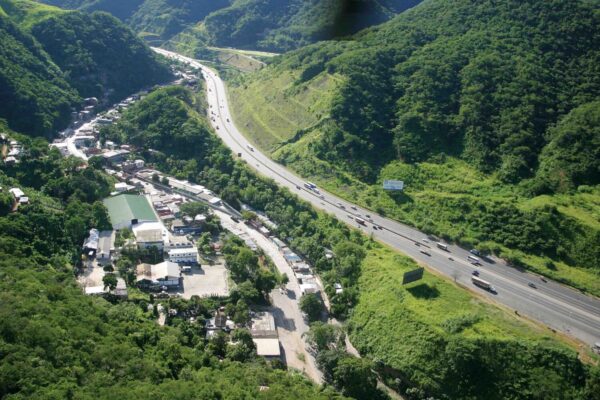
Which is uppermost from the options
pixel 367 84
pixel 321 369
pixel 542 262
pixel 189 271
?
pixel 367 84

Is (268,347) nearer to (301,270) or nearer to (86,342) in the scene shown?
(301,270)

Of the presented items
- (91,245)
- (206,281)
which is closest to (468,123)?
(206,281)

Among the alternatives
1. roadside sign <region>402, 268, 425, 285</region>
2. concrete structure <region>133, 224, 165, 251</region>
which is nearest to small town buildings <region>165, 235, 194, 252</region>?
concrete structure <region>133, 224, 165, 251</region>

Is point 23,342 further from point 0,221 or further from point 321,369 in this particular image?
point 321,369

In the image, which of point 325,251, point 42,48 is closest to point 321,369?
point 325,251

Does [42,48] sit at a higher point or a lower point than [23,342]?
higher

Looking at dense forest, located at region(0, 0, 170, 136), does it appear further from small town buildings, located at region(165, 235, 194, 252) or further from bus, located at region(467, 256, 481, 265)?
bus, located at region(467, 256, 481, 265)

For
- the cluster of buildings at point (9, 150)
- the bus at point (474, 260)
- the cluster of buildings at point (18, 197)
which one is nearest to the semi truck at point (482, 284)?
the bus at point (474, 260)
